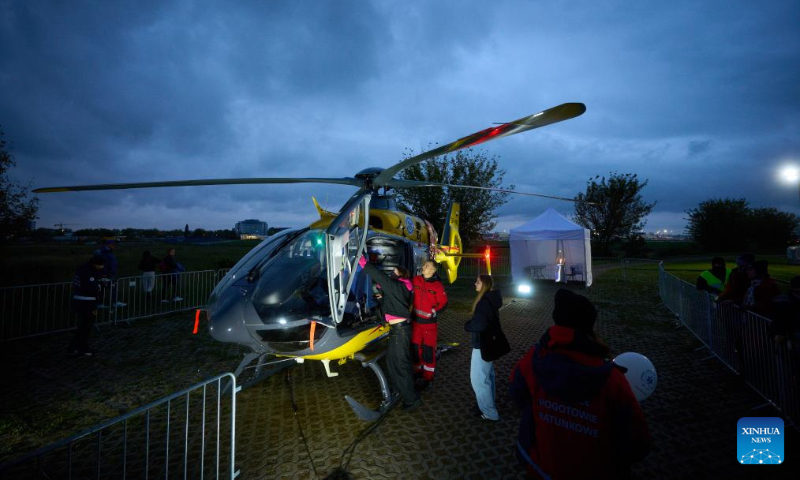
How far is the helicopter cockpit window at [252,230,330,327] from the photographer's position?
3.68 meters

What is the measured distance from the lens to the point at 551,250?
17.2 m

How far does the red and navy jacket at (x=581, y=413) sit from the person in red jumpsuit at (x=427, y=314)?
2.61m

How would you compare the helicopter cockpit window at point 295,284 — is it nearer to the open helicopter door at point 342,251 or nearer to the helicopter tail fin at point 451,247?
the open helicopter door at point 342,251

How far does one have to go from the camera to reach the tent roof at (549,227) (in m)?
14.0

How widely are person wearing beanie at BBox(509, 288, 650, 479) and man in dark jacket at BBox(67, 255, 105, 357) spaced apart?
24.4 feet

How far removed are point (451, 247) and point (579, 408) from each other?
8207 millimetres

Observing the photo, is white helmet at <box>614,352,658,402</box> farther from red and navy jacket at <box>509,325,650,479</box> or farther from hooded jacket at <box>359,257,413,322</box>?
hooded jacket at <box>359,257,413,322</box>

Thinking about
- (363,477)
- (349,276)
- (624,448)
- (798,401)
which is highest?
(349,276)

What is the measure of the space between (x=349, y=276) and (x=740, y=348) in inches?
222

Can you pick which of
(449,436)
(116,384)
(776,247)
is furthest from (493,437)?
(776,247)

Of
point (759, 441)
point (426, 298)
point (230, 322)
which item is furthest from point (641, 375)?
point (230, 322)

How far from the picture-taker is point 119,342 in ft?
22.4

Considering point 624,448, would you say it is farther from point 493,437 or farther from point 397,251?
point 397,251

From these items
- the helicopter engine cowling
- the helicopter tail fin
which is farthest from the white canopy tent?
the helicopter engine cowling
